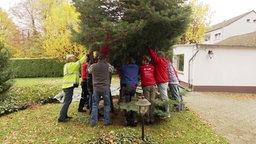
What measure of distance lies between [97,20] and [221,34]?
26.2m

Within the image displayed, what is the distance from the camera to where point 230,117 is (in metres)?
6.41

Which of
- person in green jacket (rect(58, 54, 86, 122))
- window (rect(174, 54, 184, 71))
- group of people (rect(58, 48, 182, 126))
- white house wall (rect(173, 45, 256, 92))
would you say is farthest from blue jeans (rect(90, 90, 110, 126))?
window (rect(174, 54, 184, 71))

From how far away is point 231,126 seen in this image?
18.1ft

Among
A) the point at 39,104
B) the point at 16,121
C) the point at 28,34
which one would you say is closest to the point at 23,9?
the point at 28,34

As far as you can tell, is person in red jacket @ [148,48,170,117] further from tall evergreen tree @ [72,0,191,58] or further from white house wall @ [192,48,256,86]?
white house wall @ [192,48,256,86]

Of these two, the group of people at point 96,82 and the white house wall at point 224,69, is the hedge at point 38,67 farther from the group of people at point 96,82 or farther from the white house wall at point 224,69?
the group of people at point 96,82

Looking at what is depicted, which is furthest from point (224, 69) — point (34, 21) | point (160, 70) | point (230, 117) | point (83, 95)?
point (34, 21)

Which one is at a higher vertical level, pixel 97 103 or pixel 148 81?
pixel 148 81

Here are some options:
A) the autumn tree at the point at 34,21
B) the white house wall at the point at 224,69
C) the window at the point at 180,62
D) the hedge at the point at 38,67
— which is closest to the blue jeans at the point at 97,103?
the white house wall at the point at 224,69

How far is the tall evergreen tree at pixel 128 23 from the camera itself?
420 cm

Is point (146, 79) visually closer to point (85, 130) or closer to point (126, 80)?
point (126, 80)

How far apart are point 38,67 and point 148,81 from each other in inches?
691

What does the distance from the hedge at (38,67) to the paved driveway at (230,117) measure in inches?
577

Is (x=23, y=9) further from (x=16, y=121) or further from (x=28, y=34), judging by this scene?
(x=16, y=121)
